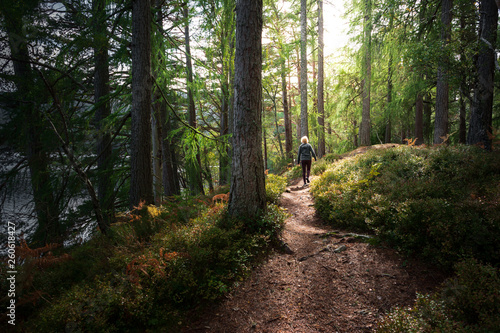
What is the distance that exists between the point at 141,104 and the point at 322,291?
17.9 feet

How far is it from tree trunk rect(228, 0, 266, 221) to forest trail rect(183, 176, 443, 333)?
1.30 meters

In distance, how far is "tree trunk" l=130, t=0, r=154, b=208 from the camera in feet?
17.1

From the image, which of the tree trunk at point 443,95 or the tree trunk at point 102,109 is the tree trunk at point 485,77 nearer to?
the tree trunk at point 443,95

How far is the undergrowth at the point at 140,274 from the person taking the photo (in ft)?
9.32

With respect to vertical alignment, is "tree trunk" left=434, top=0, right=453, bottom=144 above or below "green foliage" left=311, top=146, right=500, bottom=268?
above

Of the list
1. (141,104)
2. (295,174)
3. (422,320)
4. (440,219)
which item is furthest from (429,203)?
(295,174)

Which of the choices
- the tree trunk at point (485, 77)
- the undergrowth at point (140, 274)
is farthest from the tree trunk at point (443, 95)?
the undergrowth at point (140, 274)

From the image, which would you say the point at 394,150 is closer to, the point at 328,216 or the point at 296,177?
the point at 328,216

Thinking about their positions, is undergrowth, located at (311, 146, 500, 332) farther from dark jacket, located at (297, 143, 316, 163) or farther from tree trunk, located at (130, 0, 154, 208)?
tree trunk, located at (130, 0, 154, 208)

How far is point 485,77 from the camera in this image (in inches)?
275

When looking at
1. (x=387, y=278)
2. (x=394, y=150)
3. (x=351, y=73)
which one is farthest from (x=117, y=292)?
(x=351, y=73)

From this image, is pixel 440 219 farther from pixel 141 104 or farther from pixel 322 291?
pixel 141 104

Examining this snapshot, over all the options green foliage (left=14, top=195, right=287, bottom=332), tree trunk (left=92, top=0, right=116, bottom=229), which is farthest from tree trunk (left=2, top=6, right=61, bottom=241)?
green foliage (left=14, top=195, right=287, bottom=332)

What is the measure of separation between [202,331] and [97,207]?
359 centimetres
